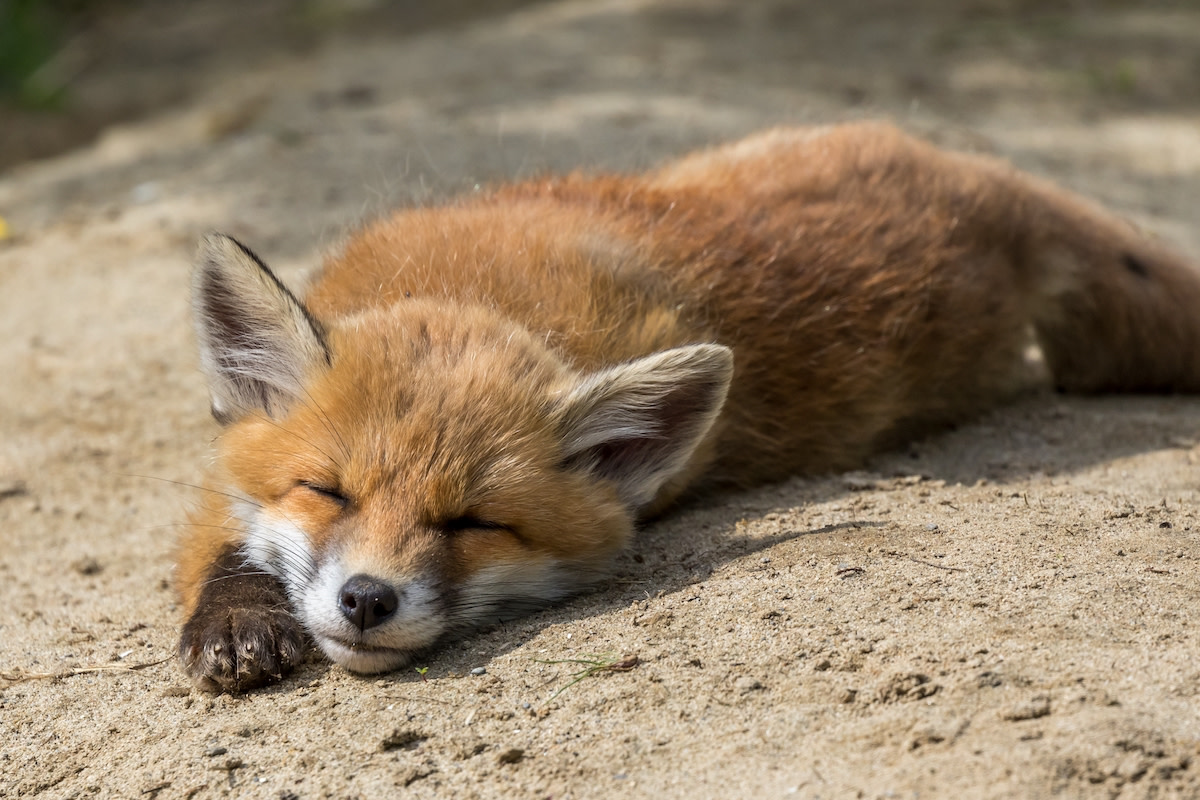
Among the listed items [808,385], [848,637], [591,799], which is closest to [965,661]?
[848,637]

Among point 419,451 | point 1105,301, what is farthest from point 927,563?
point 1105,301

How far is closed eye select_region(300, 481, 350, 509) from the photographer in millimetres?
3580

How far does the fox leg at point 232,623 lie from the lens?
3.54 m

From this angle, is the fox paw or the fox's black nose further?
the fox paw

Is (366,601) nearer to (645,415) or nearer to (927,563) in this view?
(645,415)

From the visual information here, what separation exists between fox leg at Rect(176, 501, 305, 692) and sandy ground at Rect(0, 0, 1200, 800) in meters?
0.09

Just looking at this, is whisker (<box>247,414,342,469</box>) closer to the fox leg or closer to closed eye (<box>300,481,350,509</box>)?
closed eye (<box>300,481,350,509</box>)

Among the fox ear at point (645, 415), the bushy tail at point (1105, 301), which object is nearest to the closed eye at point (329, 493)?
the fox ear at point (645, 415)

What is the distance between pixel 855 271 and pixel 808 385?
1.90 ft

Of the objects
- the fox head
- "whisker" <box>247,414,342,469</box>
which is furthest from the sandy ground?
"whisker" <box>247,414,342,469</box>

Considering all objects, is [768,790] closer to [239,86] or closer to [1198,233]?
[1198,233]

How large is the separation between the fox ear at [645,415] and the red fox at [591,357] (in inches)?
0.4

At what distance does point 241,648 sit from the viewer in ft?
11.6

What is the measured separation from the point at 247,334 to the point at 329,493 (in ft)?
2.72
